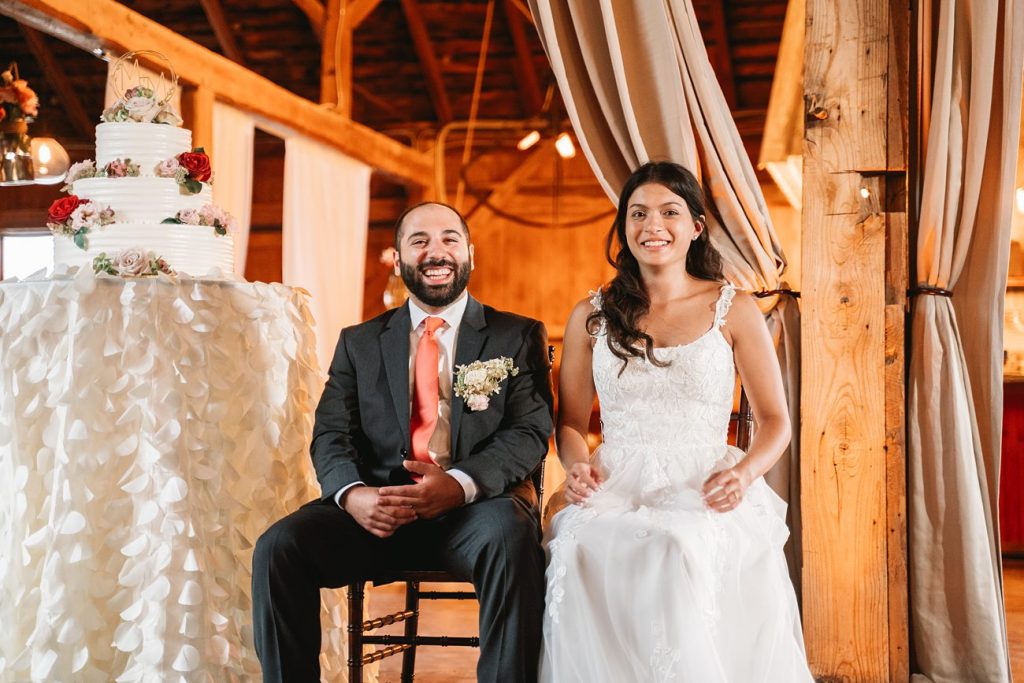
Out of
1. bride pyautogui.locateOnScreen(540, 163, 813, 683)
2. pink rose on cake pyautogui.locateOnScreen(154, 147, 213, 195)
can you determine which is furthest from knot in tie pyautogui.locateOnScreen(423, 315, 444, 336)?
pink rose on cake pyautogui.locateOnScreen(154, 147, 213, 195)

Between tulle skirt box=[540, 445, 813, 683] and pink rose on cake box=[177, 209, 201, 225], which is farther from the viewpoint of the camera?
pink rose on cake box=[177, 209, 201, 225]

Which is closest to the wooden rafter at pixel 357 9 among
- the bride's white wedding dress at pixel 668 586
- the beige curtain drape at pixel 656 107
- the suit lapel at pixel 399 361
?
the beige curtain drape at pixel 656 107

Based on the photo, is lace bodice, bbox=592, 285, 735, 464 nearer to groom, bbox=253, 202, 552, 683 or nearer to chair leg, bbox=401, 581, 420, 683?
groom, bbox=253, 202, 552, 683

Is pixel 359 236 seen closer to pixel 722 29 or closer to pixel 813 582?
pixel 722 29

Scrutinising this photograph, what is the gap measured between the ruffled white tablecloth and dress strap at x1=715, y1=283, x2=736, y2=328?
131 cm

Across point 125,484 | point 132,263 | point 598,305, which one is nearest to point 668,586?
point 598,305

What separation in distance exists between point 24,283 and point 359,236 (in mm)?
4745

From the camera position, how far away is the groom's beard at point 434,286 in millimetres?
3264

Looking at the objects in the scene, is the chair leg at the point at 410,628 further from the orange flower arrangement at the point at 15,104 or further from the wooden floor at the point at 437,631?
the orange flower arrangement at the point at 15,104

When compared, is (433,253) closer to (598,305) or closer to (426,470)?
(598,305)

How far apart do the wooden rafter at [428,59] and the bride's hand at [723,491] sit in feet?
21.7

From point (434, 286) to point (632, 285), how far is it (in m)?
0.55

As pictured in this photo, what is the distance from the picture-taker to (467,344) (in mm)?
3230

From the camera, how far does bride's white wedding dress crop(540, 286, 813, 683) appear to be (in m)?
2.55
